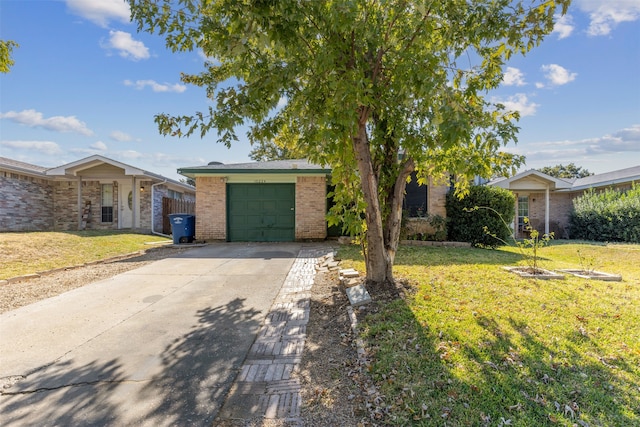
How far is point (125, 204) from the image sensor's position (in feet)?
52.0

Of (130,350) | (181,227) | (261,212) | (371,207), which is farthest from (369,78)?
(181,227)

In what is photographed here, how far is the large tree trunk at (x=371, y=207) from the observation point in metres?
4.89

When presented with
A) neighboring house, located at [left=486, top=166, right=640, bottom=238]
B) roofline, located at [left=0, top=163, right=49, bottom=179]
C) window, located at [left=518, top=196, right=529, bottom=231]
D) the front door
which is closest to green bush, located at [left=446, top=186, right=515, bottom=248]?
neighboring house, located at [left=486, top=166, right=640, bottom=238]

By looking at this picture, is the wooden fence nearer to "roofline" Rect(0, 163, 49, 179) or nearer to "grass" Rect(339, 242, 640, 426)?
"roofline" Rect(0, 163, 49, 179)

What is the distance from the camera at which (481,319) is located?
370 centimetres

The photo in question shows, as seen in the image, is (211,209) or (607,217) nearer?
(211,209)

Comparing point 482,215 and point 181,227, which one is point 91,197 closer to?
point 181,227

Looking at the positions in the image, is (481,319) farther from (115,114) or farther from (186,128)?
(115,114)

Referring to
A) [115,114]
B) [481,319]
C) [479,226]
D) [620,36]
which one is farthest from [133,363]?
[620,36]

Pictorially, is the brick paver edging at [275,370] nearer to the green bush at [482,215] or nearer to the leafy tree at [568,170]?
the green bush at [482,215]

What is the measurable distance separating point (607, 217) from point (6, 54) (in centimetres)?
2082

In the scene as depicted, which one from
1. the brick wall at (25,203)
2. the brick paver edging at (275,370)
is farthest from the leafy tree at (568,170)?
the brick wall at (25,203)

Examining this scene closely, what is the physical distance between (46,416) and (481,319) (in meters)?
4.12

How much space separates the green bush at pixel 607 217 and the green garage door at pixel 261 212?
547 inches
